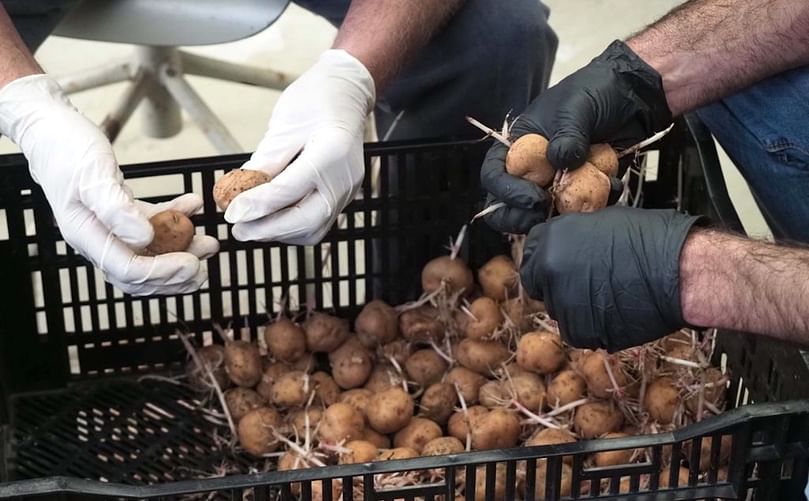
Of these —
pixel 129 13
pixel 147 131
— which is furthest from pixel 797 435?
pixel 147 131

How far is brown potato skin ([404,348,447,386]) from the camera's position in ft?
4.08

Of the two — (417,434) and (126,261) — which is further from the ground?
(126,261)

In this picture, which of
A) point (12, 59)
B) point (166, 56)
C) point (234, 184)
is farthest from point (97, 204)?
point (166, 56)

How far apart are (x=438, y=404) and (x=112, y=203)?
44 centimetres

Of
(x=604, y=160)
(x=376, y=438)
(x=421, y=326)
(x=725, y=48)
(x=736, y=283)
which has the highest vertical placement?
(x=725, y=48)

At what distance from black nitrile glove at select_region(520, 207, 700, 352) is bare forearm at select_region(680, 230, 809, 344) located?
0.05ft

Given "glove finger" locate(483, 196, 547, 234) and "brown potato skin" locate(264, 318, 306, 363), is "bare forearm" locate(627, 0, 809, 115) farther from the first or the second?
"brown potato skin" locate(264, 318, 306, 363)

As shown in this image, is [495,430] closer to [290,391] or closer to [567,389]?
[567,389]

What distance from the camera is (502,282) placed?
4.16 ft

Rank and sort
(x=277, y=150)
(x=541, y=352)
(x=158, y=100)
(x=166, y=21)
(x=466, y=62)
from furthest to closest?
(x=158, y=100) → (x=166, y=21) → (x=466, y=62) → (x=541, y=352) → (x=277, y=150)

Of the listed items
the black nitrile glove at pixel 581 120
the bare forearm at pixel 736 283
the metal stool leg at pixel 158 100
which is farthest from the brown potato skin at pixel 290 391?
the metal stool leg at pixel 158 100

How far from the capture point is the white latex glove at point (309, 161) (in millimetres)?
999

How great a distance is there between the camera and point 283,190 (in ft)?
3.27

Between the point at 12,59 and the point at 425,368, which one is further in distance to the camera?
the point at 425,368
